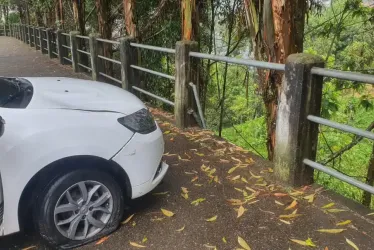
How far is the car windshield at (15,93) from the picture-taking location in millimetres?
2717

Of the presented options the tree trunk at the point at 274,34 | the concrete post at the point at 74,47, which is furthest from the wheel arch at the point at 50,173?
the concrete post at the point at 74,47

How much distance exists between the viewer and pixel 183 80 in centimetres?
520

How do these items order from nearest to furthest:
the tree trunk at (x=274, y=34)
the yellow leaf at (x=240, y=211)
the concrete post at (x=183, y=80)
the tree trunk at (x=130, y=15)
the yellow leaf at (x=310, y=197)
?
the yellow leaf at (x=240, y=211) < the yellow leaf at (x=310, y=197) < the tree trunk at (x=274, y=34) < the concrete post at (x=183, y=80) < the tree trunk at (x=130, y=15)

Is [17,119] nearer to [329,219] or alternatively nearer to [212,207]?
[212,207]

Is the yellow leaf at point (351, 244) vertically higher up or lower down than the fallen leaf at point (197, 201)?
higher up

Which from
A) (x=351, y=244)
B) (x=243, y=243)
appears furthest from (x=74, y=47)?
(x=351, y=244)

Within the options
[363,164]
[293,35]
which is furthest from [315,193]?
[363,164]

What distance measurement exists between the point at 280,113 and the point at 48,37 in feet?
44.4

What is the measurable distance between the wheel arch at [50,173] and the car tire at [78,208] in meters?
0.04

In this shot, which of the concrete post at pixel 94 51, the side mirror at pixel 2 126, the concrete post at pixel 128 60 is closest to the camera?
the side mirror at pixel 2 126

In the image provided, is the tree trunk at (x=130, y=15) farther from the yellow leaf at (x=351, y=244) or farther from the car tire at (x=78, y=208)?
the yellow leaf at (x=351, y=244)

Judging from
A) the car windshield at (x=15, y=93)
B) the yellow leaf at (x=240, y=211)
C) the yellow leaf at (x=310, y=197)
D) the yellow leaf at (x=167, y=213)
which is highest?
the car windshield at (x=15, y=93)

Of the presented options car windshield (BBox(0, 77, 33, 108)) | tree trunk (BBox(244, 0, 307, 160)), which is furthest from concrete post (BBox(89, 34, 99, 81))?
car windshield (BBox(0, 77, 33, 108))

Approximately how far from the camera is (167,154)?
15.0ft
